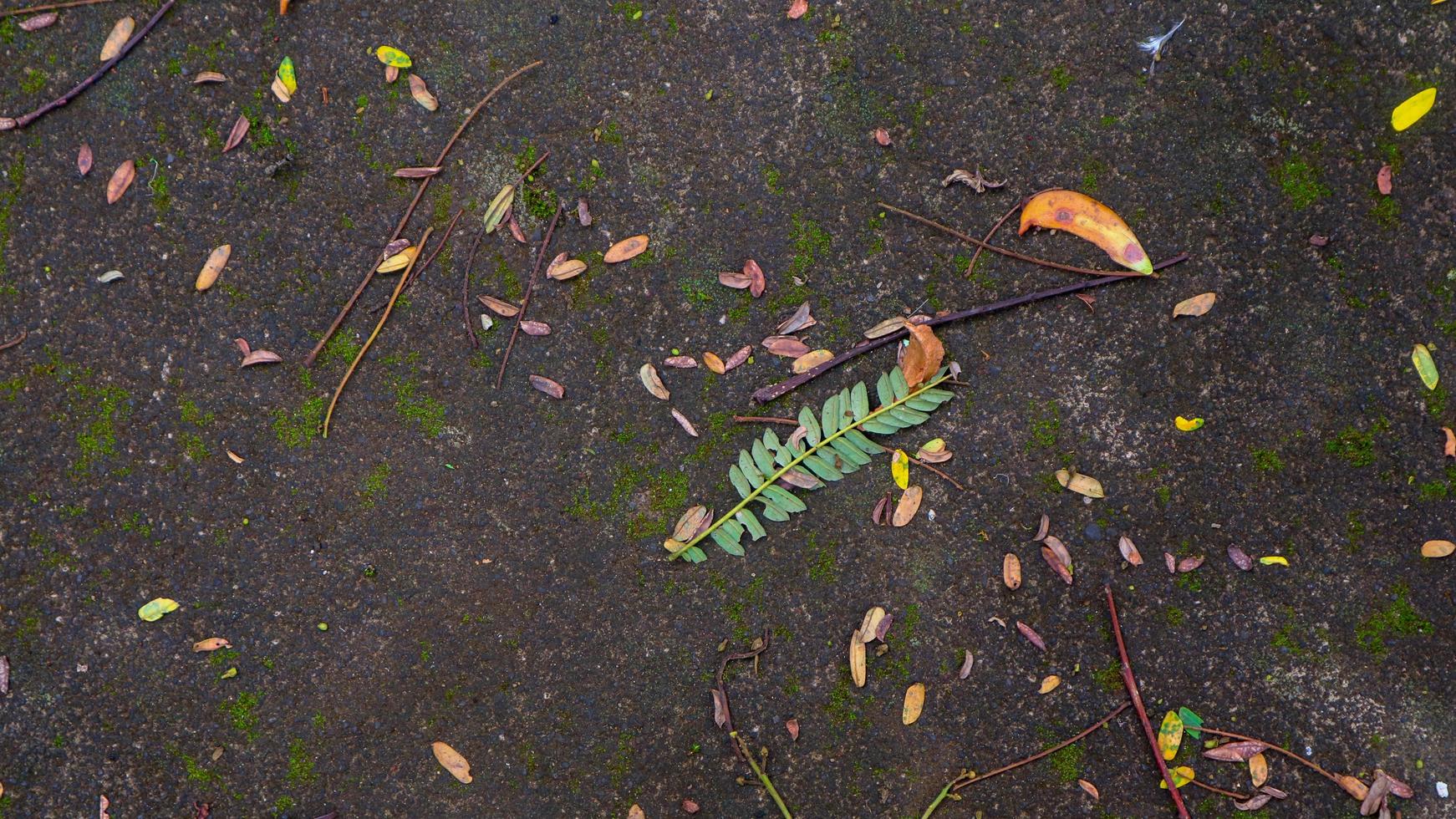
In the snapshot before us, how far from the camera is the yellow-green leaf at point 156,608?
2119 mm

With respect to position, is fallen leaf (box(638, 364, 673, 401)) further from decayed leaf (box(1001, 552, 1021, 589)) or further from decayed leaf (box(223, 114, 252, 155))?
decayed leaf (box(223, 114, 252, 155))

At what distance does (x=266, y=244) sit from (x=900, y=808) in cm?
253

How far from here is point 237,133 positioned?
2084 millimetres

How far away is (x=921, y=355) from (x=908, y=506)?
1.49 ft

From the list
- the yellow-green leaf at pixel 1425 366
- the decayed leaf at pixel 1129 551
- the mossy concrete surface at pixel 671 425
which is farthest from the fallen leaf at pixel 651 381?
the yellow-green leaf at pixel 1425 366

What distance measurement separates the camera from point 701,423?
214 cm

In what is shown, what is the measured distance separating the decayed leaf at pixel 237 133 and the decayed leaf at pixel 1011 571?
2581mm

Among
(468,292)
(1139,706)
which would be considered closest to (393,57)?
(468,292)

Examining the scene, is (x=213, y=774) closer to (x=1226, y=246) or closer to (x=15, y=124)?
(x=15, y=124)

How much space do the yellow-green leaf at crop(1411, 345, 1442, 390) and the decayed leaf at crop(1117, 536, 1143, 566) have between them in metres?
0.95

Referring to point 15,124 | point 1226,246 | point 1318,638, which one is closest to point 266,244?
point 15,124

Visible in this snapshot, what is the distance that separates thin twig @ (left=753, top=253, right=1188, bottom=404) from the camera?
2.08 meters

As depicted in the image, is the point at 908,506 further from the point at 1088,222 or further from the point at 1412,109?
the point at 1412,109

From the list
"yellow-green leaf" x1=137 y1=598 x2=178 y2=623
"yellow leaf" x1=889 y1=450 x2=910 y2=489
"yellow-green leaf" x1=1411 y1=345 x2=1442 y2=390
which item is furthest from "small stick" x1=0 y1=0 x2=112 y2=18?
"yellow-green leaf" x1=1411 y1=345 x2=1442 y2=390
